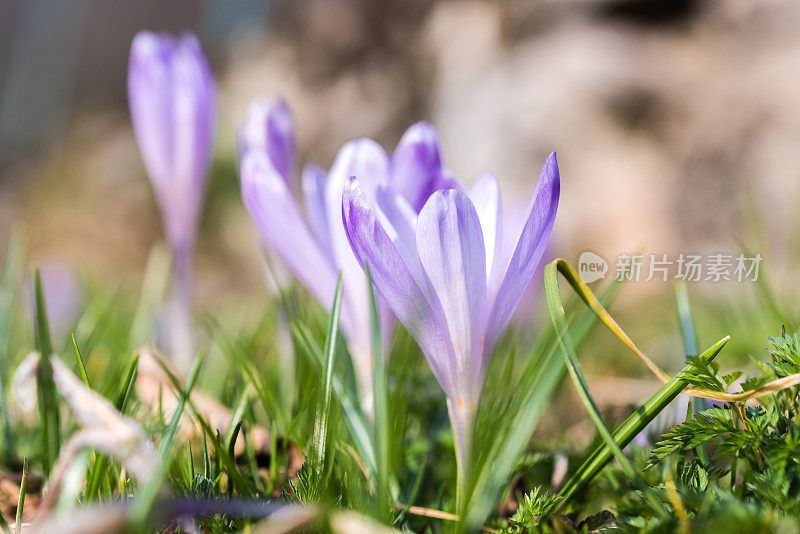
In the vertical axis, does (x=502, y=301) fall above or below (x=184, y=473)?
above

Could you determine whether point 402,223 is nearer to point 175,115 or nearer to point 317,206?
point 317,206

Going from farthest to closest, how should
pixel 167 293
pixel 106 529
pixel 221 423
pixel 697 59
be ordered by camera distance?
pixel 697 59, pixel 167 293, pixel 221 423, pixel 106 529

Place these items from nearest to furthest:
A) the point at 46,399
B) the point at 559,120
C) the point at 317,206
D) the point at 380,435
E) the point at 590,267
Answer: the point at 380,435 → the point at 46,399 → the point at 317,206 → the point at 590,267 → the point at 559,120

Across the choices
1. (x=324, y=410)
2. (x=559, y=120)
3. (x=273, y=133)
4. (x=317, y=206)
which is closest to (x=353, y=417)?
(x=324, y=410)

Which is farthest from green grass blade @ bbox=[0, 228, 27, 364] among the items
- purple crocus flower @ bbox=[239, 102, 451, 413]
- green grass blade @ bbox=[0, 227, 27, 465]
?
purple crocus flower @ bbox=[239, 102, 451, 413]

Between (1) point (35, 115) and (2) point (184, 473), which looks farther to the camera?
(1) point (35, 115)

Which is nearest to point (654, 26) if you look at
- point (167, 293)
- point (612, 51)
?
point (612, 51)

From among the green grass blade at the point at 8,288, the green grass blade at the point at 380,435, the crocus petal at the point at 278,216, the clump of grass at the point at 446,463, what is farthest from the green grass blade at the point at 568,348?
the green grass blade at the point at 8,288

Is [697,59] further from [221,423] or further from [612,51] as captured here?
[221,423]
